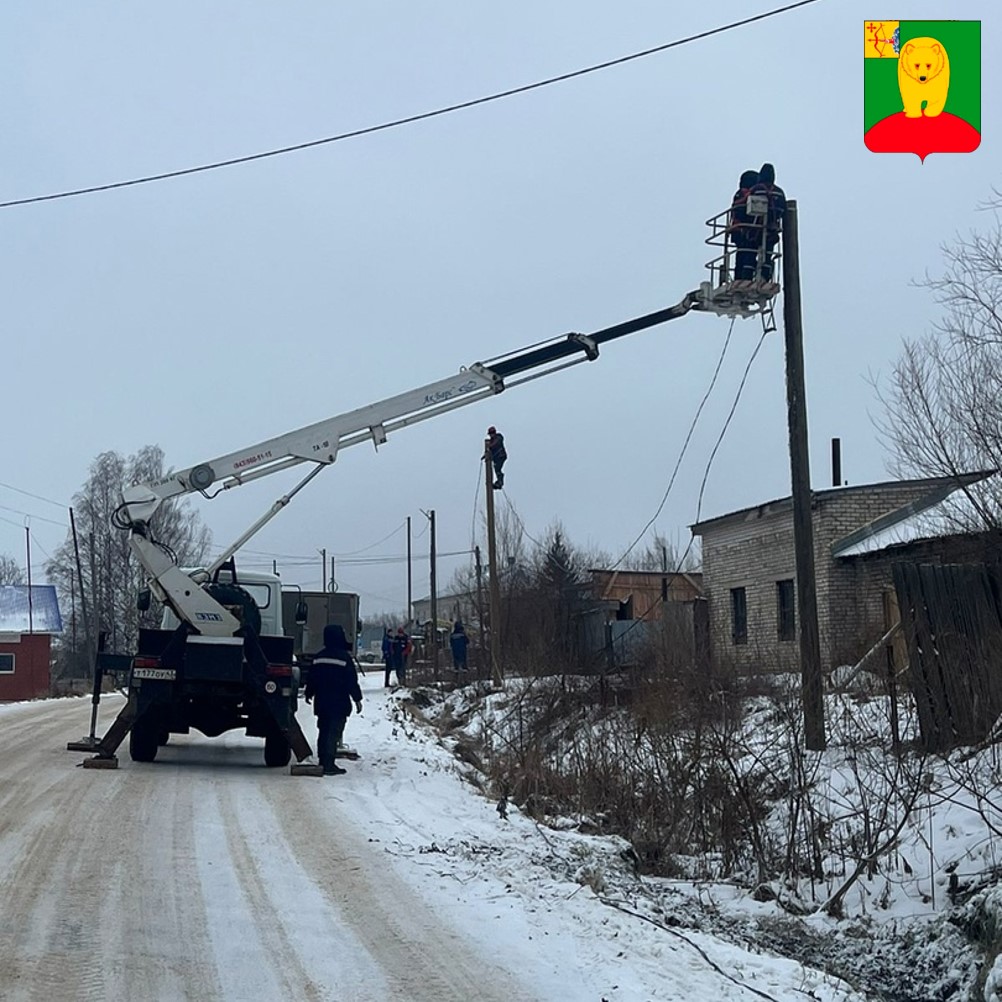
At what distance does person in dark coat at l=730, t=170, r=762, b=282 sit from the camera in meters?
15.0

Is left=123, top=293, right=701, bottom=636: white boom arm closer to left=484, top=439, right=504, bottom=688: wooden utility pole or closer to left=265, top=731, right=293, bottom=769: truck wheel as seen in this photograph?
left=265, top=731, right=293, bottom=769: truck wheel

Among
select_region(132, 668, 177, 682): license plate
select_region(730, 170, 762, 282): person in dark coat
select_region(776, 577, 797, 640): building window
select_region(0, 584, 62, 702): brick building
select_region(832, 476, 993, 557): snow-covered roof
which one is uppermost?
select_region(730, 170, 762, 282): person in dark coat

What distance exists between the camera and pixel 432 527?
6372cm

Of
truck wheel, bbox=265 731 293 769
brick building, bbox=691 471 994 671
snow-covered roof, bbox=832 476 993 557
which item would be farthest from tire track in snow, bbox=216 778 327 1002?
brick building, bbox=691 471 994 671

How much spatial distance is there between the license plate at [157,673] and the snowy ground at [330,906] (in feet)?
5.37

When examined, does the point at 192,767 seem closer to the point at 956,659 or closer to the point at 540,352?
the point at 540,352

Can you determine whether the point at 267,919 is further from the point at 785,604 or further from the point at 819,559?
the point at 785,604

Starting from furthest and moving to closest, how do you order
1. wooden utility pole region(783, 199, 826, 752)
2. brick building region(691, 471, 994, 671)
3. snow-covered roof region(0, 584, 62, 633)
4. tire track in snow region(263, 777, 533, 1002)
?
1. snow-covered roof region(0, 584, 62, 633)
2. brick building region(691, 471, 994, 671)
3. wooden utility pole region(783, 199, 826, 752)
4. tire track in snow region(263, 777, 533, 1002)

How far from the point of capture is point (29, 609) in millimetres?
56688

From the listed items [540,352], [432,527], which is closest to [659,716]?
[540,352]

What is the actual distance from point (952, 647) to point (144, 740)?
30.3ft

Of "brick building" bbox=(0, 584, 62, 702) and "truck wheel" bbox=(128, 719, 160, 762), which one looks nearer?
"truck wheel" bbox=(128, 719, 160, 762)

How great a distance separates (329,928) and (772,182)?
1079 centimetres

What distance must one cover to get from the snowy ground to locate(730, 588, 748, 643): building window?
20225 millimetres
